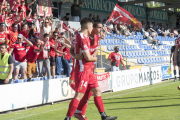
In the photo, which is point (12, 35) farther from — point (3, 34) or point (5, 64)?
point (5, 64)

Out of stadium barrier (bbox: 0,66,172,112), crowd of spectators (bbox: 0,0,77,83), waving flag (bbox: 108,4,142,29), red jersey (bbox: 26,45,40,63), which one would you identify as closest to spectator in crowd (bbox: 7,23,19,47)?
crowd of spectators (bbox: 0,0,77,83)

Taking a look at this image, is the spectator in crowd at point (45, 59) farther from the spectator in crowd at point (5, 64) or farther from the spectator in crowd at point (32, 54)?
the spectator in crowd at point (5, 64)

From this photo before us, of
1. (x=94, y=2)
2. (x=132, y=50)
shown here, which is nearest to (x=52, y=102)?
(x=132, y=50)

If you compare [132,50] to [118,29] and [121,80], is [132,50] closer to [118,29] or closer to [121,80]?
[118,29]

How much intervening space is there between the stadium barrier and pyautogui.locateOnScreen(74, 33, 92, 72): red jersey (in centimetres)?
362

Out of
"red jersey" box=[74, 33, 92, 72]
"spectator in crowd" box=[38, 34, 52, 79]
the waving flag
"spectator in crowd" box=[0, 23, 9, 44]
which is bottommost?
"spectator in crowd" box=[38, 34, 52, 79]

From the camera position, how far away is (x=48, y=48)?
10.8 m

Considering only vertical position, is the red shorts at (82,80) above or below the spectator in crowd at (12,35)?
below

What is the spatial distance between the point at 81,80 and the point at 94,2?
2279 cm

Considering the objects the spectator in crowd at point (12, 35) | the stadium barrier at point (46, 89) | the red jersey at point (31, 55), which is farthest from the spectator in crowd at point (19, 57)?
the spectator in crowd at point (12, 35)

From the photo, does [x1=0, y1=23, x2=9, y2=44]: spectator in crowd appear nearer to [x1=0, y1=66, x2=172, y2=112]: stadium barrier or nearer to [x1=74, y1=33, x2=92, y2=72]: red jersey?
[x1=0, y1=66, x2=172, y2=112]: stadium barrier

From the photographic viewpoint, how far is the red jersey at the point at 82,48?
525 cm

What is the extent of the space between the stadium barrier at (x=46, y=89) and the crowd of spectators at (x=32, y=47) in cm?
48

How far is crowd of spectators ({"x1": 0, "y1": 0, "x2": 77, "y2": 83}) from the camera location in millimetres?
10109
